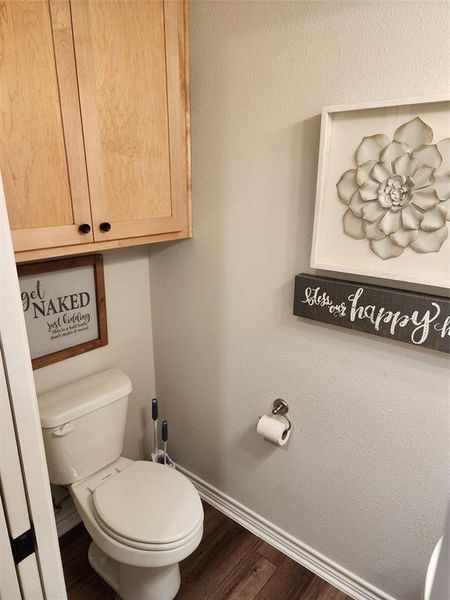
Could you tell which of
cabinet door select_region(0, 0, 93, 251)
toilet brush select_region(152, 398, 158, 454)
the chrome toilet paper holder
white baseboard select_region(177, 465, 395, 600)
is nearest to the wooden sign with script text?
the chrome toilet paper holder

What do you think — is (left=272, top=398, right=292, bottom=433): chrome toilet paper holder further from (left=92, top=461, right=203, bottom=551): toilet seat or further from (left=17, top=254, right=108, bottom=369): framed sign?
(left=17, top=254, right=108, bottom=369): framed sign

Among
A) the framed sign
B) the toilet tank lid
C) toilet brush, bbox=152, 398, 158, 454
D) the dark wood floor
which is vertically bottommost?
the dark wood floor

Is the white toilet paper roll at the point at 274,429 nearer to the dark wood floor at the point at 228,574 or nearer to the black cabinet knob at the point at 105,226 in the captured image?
the dark wood floor at the point at 228,574

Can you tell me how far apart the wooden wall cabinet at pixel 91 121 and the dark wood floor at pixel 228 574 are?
1329 mm

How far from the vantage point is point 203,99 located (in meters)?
→ 1.48

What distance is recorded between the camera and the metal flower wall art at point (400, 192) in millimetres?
1032

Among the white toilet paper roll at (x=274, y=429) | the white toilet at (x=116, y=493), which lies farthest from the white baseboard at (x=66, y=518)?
the white toilet paper roll at (x=274, y=429)

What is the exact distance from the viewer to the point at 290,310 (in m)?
1.44

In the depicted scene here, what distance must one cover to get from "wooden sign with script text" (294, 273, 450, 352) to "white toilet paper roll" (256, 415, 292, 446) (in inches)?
17.7

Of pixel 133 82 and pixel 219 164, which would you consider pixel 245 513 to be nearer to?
pixel 219 164

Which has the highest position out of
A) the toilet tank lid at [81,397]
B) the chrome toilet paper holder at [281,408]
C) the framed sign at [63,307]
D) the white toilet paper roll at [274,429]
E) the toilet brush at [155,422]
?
the framed sign at [63,307]

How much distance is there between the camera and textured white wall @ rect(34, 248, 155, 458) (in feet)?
5.53

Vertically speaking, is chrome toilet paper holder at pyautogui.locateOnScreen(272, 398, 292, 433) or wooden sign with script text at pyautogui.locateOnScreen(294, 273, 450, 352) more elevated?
wooden sign with script text at pyautogui.locateOnScreen(294, 273, 450, 352)

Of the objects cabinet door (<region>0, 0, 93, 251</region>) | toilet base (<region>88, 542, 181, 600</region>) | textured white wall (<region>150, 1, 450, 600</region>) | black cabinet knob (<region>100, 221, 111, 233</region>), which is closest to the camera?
cabinet door (<region>0, 0, 93, 251</region>)
